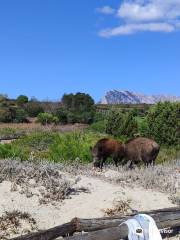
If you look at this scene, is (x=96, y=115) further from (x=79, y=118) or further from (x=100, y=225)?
(x=100, y=225)

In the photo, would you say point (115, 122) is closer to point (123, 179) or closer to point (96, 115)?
point (123, 179)

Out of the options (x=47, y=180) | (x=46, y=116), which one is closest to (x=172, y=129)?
(x=47, y=180)

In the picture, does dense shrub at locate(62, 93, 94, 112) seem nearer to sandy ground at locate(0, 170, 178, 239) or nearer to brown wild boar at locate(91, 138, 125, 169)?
brown wild boar at locate(91, 138, 125, 169)

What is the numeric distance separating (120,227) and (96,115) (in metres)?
48.8

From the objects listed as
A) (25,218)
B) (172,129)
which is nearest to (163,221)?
(25,218)

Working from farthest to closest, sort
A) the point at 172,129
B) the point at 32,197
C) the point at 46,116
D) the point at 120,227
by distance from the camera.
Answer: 1. the point at 46,116
2. the point at 172,129
3. the point at 32,197
4. the point at 120,227

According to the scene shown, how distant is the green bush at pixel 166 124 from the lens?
25.6m

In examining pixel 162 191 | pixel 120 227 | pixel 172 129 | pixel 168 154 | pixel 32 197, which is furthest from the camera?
pixel 172 129

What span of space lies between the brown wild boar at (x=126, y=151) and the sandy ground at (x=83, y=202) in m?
3.72

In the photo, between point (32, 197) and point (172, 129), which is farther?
point (172, 129)

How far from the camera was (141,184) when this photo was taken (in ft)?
42.4

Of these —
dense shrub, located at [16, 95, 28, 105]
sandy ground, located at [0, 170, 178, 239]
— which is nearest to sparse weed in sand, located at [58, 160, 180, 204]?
sandy ground, located at [0, 170, 178, 239]

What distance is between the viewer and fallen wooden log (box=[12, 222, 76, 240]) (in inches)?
287

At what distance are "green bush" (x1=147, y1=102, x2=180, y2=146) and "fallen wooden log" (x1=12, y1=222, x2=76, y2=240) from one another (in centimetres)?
1772
